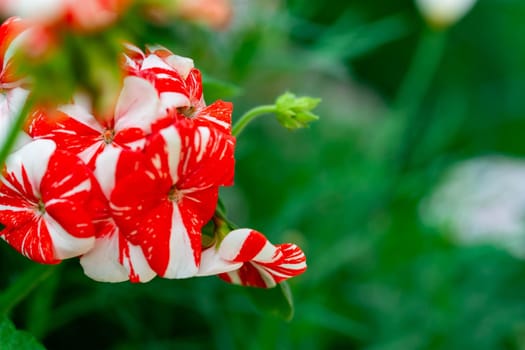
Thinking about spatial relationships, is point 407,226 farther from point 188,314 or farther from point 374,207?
point 188,314

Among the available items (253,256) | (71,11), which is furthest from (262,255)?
(71,11)

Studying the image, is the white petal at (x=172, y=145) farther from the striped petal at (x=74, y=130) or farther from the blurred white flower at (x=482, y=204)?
the blurred white flower at (x=482, y=204)

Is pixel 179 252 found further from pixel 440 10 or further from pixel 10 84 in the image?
pixel 440 10

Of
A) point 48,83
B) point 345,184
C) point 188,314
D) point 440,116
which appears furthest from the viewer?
point 440,116

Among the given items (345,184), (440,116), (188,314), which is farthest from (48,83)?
(440,116)

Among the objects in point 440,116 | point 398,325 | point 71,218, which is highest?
point 440,116

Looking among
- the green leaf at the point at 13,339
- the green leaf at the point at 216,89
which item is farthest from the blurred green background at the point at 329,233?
the green leaf at the point at 13,339

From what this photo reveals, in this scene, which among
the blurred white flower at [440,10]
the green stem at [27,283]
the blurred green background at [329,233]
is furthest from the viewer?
the blurred white flower at [440,10]

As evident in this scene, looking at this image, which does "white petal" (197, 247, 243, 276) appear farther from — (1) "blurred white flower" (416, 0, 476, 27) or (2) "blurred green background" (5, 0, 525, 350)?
(1) "blurred white flower" (416, 0, 476, 27)
